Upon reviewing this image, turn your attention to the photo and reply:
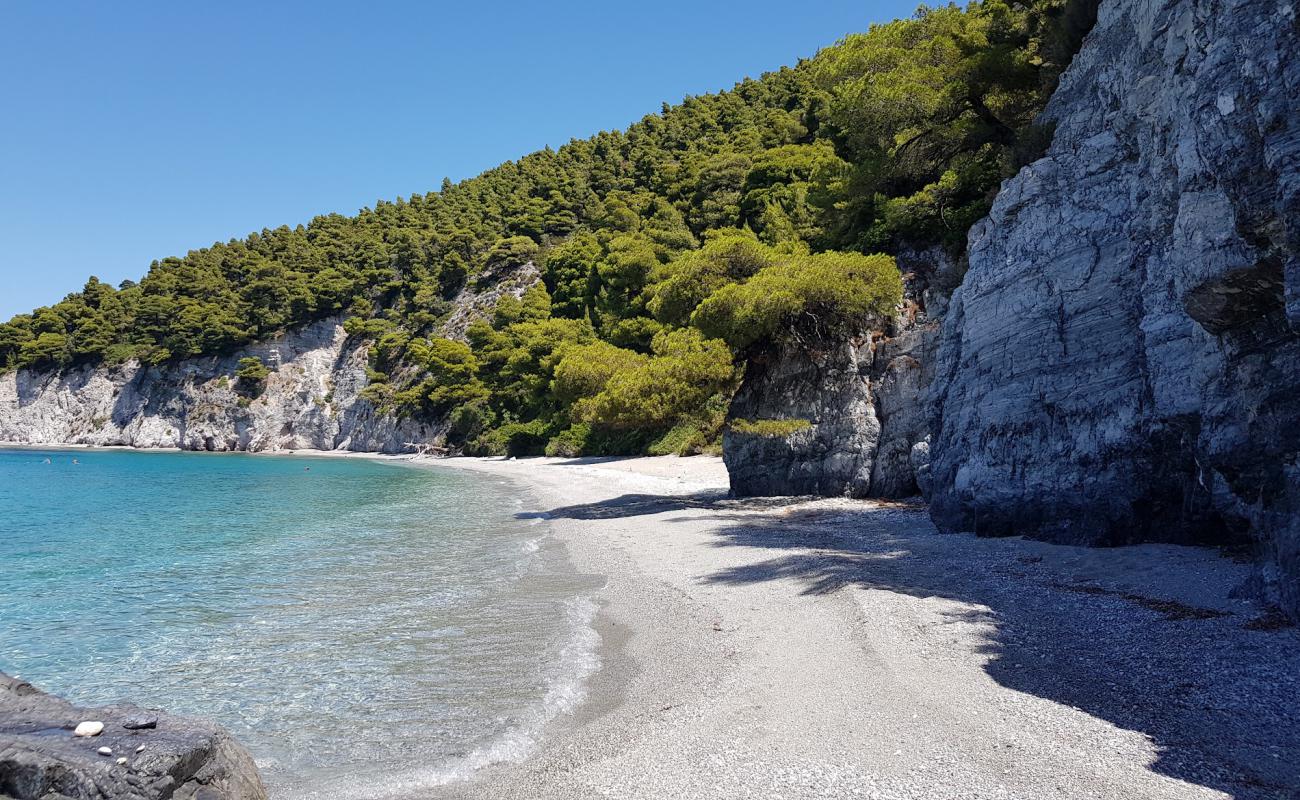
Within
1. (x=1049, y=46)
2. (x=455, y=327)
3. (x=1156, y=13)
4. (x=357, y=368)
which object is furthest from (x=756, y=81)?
(x=1156, y=13)

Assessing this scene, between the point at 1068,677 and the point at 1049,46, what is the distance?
15134mm

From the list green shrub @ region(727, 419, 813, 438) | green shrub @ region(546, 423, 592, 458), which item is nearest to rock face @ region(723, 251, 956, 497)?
green shrub @ region(727, 419, 813, 438)

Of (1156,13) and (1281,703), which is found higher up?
(1156,13)

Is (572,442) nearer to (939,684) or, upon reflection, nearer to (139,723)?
(939,684)

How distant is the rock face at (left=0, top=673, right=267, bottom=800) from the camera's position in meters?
3.49

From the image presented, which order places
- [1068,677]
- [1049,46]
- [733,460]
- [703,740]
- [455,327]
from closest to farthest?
[703,740], [1068,677], [1049,46], [733,460], [455,327]

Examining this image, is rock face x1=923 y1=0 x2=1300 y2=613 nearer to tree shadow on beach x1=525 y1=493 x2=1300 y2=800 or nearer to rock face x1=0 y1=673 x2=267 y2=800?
tree shadow on beach x1=525 y1=493 x2=1300 y2=800

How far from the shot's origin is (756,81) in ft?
275

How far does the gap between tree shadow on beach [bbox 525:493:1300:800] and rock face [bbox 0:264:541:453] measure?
56.5 metres

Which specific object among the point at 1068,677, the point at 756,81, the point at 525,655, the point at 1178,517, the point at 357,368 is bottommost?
the point at 525,655

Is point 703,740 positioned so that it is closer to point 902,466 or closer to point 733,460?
point 902,466

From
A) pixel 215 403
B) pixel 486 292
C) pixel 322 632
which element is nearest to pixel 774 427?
pixel 322 632

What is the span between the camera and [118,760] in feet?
Result: 11.9

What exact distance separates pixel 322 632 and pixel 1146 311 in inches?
459
